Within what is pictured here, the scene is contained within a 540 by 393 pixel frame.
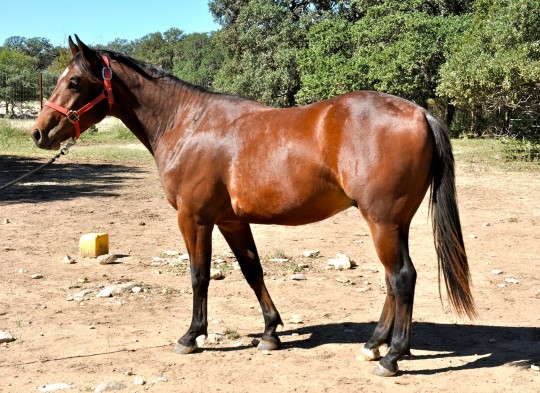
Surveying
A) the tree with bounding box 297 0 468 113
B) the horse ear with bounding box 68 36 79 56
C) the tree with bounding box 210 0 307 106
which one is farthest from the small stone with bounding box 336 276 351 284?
the tree with bounding box 210 0 307 106

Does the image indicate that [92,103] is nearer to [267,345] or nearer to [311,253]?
[267,345]

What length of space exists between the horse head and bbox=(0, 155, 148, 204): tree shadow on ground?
22.6ft

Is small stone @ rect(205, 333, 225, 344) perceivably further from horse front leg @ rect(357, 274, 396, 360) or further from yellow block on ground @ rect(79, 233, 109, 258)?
yellow block on ground @ rect(79, 233, 109, 258)

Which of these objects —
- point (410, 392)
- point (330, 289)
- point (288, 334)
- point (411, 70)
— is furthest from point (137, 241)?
point (411, 70)

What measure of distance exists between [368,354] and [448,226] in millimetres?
1028

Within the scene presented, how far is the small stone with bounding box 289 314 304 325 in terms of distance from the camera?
537 centimetres

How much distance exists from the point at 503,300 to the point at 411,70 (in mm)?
20764

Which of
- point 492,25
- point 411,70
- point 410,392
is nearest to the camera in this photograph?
point 410,392

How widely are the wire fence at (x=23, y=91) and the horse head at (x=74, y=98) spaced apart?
2713 cm

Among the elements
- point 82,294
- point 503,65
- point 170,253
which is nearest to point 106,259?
point 170,253

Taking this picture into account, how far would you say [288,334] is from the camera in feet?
16.7

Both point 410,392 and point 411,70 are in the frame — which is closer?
point 410,392

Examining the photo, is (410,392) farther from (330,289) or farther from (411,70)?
(411,70)

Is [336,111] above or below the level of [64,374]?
above
